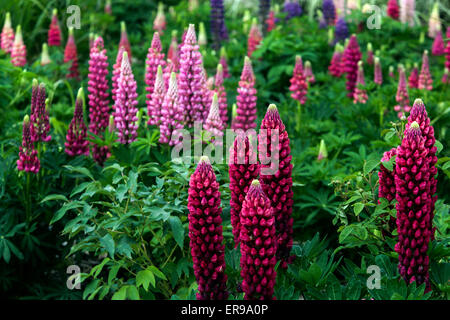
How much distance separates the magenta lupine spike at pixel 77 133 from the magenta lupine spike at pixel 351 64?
293cm

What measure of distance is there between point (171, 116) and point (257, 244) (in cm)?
173

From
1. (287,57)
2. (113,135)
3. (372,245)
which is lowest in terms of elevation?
(372,245)

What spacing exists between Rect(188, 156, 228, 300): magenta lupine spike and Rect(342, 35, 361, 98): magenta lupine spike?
12.4 feet

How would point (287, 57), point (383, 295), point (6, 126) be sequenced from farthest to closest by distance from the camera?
1. point (287, 57)
2. point (6, 126)
3. point (383, 295)

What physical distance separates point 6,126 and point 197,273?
2.88m

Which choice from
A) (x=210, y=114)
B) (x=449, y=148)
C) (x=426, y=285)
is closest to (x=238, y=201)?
(x=426, y=285)

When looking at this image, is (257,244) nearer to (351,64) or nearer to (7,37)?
(351,64)

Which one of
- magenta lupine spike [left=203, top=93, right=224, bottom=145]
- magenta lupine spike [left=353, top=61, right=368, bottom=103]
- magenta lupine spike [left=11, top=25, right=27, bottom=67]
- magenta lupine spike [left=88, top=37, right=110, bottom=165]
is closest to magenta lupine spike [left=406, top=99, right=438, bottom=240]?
magenta lupine spike [left=203, top=93, right=224, bottom=145]

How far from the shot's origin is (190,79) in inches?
172

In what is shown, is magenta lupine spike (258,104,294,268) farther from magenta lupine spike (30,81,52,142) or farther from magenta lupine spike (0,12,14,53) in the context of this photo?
magenta lupine spike (0,12,14,53)

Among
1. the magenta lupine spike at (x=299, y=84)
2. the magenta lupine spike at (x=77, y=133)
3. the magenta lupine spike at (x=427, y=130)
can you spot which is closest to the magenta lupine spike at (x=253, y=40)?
the magenta lupine spike at (x=299, y=84)

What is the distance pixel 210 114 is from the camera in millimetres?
4203

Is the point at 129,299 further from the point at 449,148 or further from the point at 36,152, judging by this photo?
the point at 449,148

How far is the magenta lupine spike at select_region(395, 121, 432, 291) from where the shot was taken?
110 inches
